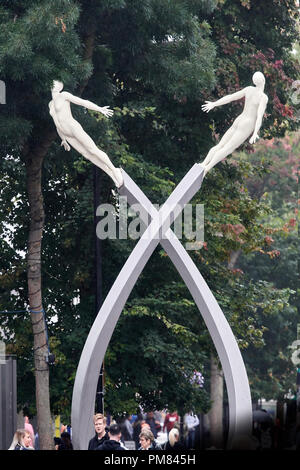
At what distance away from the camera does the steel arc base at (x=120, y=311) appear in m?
16.2

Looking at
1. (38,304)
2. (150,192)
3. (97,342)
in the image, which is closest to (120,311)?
(97,342)

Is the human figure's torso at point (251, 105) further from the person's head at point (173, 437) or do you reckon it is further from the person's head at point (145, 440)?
the person's head at point (145, 440)

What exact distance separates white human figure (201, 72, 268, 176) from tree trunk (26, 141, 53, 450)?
3926 mm

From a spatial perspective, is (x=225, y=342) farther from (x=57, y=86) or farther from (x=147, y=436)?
(x=57, y=86)

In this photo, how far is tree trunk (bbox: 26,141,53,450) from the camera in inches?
789

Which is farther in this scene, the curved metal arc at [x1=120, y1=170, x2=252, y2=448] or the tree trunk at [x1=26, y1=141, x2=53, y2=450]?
the tree trunk at [x1=26, y1=141, x2=53, y2=450]

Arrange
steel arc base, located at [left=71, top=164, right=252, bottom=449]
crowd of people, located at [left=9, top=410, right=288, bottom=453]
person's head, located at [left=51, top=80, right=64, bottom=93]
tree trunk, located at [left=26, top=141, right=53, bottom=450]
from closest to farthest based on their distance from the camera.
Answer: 1. crowd of people, located at [left=9, top=410, right=288, bottom=453]
2. steel arc base, located at [left=71, top=164, right=252, bottom=449]
3. person's head, located at [left=51, top=80, right=64, bottom=93]
4. tree trunk, located at [left=26, top=141, right=53, bottom=450]

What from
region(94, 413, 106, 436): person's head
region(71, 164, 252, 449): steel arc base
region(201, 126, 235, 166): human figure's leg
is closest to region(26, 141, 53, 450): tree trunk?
region(71, 164, 252, 449): steel arc base

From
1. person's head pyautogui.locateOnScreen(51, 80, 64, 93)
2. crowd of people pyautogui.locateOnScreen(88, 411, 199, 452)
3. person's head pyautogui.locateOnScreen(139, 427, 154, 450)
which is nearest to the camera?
crowd of people pyautogui.locateOnScreen(88, 411, 199, 452)

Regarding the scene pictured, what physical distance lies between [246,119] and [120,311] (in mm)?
3328

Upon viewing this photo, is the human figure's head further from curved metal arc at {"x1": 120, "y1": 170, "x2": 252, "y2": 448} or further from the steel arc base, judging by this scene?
curved metal arc at {"x1": 120, "y1": 170, "x2": 252, "y2": 448}

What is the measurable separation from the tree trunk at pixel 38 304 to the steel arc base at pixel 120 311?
140 inches

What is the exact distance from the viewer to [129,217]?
21984 mm
